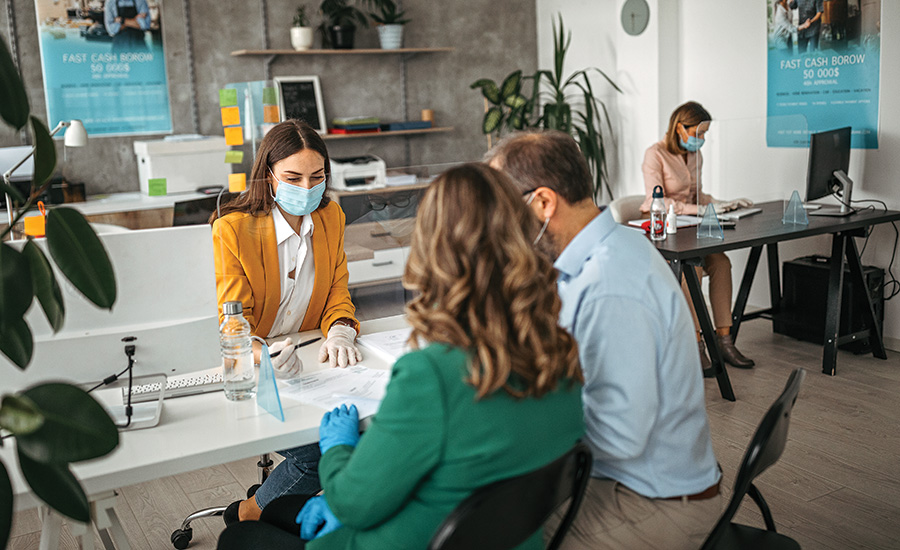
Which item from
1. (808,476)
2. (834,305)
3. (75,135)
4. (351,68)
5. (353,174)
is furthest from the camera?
(351,68)

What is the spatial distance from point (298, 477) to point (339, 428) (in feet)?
2.36

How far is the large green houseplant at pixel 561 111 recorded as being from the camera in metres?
5.55

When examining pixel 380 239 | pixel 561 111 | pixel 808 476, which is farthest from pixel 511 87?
pixel 808 476

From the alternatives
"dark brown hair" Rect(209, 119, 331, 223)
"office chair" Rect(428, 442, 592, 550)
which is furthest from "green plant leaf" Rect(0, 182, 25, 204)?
"dark brown hair" Rect(209, 119, 331, 223)

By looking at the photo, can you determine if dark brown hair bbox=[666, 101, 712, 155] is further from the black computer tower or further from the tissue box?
the tissue box

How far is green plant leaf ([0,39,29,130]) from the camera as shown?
3.98 feet

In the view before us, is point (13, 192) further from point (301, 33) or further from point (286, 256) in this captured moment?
point (301, 33)

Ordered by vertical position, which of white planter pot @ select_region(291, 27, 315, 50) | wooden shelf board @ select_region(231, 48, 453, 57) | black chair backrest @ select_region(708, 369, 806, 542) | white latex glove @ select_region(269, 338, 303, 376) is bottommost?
black chair backrest @ select_region(708, 369, 806, 542)

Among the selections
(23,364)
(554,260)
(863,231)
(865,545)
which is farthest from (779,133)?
(23,364)

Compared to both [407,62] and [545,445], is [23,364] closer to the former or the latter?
[545,445]

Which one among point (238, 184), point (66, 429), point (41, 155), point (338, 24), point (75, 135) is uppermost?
point (338, 24)

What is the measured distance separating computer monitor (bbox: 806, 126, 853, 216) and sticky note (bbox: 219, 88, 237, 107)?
2904 mm

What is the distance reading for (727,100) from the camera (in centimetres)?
498

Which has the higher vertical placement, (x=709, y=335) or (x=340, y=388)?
(x=340, y=388)
